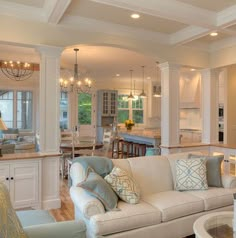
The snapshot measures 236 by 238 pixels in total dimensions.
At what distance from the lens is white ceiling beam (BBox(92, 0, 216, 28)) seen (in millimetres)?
3002

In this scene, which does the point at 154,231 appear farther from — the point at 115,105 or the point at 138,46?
the point at 115,105

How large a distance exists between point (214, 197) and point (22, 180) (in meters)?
2.57

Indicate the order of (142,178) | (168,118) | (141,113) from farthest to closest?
(141,113) < (168,118) < (142,178)

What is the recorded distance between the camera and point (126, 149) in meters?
8.39

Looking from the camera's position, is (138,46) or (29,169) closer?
(29,169)

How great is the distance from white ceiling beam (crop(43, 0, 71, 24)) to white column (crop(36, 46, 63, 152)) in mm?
405

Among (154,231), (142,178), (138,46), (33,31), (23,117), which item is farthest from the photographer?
(23,117)

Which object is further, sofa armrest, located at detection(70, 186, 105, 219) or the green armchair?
sofa armrest, located at detection(70, 186, 105, 219)

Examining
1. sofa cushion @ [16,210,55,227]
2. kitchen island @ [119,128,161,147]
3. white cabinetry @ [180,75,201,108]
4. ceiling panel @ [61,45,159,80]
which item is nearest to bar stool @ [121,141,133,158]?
kitchen island @ [119,128,161,147]

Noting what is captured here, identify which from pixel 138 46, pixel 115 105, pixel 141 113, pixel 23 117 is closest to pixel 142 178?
pixel 138 46

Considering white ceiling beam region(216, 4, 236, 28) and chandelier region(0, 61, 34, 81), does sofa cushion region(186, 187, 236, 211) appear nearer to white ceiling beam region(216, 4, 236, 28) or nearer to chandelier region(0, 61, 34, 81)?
white ceiling beam region(216, 4, 236, 28)

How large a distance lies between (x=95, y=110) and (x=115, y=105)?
85cm

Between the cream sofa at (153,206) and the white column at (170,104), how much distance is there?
48.5 inches

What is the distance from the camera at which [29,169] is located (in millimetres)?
3648
